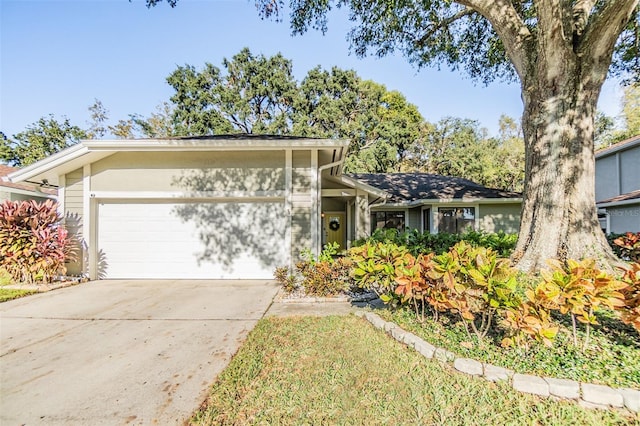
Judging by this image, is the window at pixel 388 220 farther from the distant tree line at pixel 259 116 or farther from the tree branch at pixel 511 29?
the tree branch at pixel 511 29

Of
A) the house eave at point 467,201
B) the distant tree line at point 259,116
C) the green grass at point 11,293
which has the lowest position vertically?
the green grass at point 11,293

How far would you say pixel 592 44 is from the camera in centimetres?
Result: 470

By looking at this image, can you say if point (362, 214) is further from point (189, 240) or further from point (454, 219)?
point (454, 219)

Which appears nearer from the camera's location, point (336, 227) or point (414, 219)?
point (336, 227)

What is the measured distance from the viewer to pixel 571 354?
262cm

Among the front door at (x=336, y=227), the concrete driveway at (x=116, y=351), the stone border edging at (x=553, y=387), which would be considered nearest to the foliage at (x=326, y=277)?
the concrete driveway at (x=116, y=351)

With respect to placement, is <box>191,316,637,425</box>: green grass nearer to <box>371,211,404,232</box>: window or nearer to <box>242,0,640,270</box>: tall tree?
<box>242,0,640,270</box>: tall tree

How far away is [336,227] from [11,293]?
10910 millimetres

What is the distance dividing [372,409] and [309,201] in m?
4.95

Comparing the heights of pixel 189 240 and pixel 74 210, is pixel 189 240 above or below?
below

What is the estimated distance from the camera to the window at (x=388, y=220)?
14.6 metres

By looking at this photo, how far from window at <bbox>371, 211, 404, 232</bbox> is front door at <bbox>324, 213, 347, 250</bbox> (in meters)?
1.83

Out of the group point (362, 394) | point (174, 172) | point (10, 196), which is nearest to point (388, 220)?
point (174, 172)

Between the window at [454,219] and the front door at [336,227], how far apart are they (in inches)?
178
